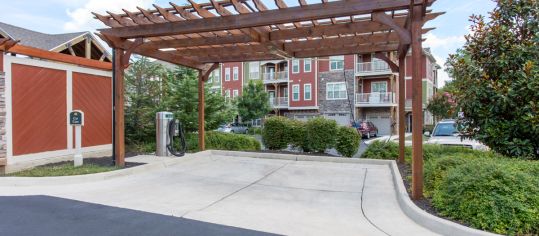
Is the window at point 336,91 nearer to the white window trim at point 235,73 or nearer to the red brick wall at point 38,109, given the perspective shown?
the white window trim at point 235,73

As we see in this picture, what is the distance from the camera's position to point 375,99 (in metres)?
28.2

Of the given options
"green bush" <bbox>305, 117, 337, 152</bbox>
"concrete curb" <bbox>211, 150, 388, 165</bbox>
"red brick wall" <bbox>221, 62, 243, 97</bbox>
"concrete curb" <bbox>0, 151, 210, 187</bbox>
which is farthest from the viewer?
"red brick wall" <bbox>221, 62, 243, 97</bbox>

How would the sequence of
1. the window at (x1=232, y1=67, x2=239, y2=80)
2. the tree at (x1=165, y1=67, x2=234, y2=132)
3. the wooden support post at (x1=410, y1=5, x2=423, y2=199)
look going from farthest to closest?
the window at (x1=232, y1=67, x2=239, y2=80) → the tree at (x1=165, y1=67, x2=234, y2=132) → the wooden support post at (x1=410, y1=5, x2=423, y2=199)

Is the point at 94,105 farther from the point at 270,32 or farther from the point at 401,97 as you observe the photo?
the point at 401,97

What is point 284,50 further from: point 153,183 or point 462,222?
point 462,222

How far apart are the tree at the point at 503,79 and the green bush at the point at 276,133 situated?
5.04 metres

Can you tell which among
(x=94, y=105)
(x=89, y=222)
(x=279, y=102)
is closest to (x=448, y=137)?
(x=89, y=222)

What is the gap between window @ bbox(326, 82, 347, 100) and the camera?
3009 cm

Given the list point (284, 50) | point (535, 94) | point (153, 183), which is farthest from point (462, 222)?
point (284, 50)

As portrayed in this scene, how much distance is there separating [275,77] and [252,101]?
219 inches

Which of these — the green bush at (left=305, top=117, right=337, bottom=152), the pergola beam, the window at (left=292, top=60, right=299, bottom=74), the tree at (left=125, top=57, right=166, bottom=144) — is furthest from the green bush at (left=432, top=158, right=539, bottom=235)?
the window at (left=292, top=60, right=299, bottom=74)

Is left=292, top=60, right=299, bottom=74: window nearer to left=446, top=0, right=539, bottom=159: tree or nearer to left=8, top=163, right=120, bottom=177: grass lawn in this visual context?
left=446, top=0, right=539, bottom=159: tree

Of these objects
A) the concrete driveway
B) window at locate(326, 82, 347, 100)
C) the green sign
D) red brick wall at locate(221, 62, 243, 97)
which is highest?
red brick wall at locate(221, 62, 243, 97)

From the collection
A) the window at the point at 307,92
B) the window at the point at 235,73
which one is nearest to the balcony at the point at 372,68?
the window at the point at 307,92
